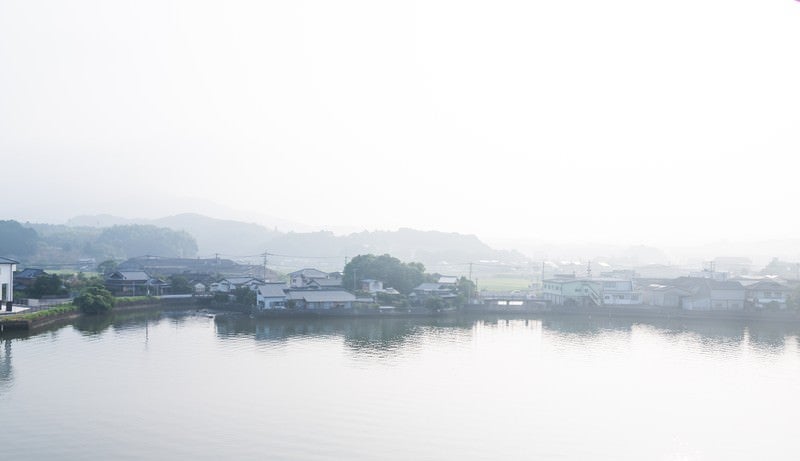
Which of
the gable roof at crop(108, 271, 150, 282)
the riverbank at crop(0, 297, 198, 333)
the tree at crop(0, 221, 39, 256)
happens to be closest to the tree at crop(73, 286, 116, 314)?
the riverbank at crop(0, 297, 198, 333)

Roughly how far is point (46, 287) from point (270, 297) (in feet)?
25.2

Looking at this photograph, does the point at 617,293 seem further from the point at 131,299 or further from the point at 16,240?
the point at 16,240

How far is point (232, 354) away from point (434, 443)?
7016 millimetres

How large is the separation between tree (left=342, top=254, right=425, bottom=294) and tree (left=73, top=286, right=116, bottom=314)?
9.89 m

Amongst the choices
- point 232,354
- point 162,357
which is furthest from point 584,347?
point 162,357

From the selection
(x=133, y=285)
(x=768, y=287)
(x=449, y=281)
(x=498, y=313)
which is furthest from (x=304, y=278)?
(x=768, y=287)

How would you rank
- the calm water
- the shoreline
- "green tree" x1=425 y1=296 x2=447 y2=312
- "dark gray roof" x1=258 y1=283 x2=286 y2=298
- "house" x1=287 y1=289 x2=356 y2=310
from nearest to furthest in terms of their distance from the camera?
the calm water
the shoreline
"house" x1=287 y1=289 x2=356 y2=310
"dark gray roof" x1=258 y1=283 x2=286 y2=298
"green tree" x1=425 y1=296 x2=447 y2=312

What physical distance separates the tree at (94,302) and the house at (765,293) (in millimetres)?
23497

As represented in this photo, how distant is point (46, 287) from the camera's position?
2116 cm

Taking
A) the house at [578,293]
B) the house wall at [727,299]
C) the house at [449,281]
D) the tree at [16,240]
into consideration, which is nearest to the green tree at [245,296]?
the house at [449,281]

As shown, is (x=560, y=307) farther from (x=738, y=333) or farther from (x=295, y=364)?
(x=295, y=364)

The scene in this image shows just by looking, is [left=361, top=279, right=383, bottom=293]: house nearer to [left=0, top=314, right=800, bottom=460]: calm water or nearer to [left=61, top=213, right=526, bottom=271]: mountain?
[left=0, top=314, right=800, bottom=460]: calm water

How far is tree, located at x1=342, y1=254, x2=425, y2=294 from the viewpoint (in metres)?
26.4

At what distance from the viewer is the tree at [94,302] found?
19.1 meters
